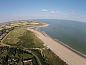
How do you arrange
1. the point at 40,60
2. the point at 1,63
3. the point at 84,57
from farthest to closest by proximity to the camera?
the point at 84,57
the point at 40,60
the point at 1,63

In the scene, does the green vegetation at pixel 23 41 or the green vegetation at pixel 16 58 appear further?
the green vegetation at pixel 23 41

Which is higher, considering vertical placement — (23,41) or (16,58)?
(16,58)

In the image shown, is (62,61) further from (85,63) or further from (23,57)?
(23,57)

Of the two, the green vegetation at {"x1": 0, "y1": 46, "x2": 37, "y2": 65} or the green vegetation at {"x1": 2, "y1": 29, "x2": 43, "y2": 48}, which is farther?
the green vegetation at {"x1": 2, "y1": 29, "x2": 43, "y2": 48}

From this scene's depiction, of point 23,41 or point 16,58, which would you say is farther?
point 23,41

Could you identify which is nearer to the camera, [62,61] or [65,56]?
[62,61]

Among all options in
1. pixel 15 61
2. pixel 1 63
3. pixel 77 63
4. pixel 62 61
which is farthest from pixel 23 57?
pixel 77 63

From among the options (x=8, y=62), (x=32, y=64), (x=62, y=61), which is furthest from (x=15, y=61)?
(x=62, y=61)

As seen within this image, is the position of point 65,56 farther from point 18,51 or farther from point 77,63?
point 18,51

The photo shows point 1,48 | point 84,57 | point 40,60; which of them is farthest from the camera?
point 1,48
